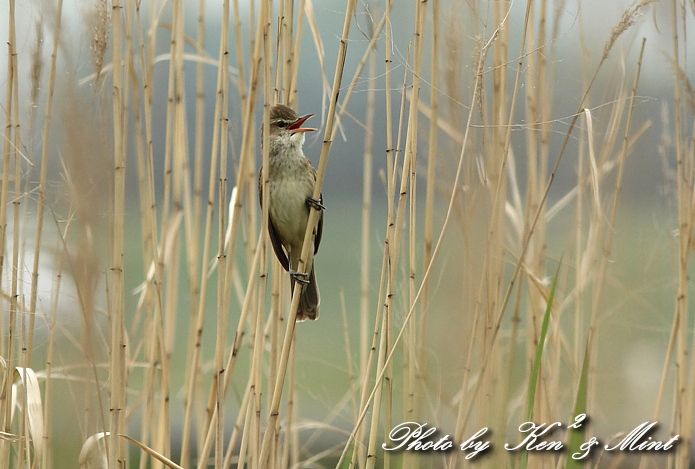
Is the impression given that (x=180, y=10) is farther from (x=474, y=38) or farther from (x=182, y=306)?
(x=182, y=306)

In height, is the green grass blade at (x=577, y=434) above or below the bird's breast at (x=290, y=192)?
below

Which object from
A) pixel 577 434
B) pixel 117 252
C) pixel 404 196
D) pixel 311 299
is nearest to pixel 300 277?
pixel 404 196

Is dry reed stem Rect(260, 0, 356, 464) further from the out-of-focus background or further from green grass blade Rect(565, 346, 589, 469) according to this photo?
green grass blade Rect(565, 346, 589, 469)

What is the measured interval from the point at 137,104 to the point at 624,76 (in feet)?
4.26

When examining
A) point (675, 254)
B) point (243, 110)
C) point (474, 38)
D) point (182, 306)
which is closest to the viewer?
point (474, 38)

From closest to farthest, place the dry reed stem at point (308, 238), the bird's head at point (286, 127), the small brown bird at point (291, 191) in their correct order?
the dry reed stem at point (308, 238)
the bird's head at point (286, 127)
the small brown bird at point (291, 191)

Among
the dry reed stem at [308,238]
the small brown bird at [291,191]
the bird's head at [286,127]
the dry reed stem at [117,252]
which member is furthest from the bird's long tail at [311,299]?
the dry reed stem at [117,252]

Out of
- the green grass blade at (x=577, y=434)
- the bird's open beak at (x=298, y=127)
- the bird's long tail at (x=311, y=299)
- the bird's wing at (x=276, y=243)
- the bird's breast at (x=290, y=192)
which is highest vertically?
the bird's open beak at (x=298, y=127)

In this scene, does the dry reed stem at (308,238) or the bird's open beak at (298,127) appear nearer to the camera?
the dry reed stem at (308,238)

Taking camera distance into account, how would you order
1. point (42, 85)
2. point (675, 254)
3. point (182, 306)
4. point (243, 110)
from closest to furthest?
1. point (42, 85)
2. point (243, 110)
3. point (675, 254)
4. point (182, 306)

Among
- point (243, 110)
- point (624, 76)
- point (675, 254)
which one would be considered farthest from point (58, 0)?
point (675, 254)

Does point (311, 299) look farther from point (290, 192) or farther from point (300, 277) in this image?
point (300, 277)

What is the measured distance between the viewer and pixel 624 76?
6.48 feet

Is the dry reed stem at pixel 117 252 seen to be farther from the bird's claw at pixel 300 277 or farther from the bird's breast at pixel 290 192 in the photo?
the bird's breast at pixel 290 192
